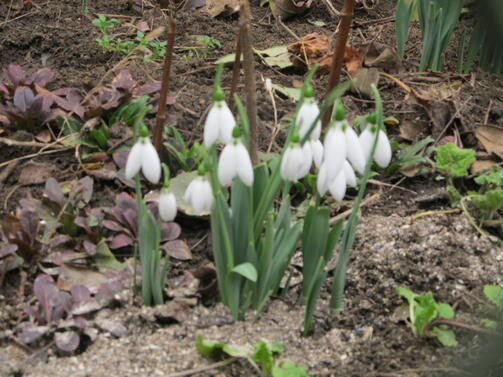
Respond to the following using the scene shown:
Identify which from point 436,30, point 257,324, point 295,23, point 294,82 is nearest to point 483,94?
point 436,30

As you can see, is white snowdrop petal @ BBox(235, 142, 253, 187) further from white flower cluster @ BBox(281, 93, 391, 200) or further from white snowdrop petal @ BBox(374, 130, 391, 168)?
white snowdrop petal @ BBox(374, 130, 391, 168)

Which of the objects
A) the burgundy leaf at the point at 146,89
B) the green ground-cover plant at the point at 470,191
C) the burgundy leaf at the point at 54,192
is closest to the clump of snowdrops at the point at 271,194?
the burgundy leaf at the point at 54,192

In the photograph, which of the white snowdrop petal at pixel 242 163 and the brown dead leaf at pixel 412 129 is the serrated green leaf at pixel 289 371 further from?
the brown dead leaf at pixel 412 129

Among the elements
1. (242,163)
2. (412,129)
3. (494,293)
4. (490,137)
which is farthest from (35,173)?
(490,137)

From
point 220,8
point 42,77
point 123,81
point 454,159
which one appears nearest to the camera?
point 454,159

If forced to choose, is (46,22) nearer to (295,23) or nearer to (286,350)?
(295,23)

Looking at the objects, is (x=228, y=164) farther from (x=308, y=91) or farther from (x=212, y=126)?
(x=308, y=91)
